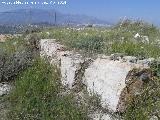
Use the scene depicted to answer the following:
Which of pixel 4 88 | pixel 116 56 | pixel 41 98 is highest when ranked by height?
pixel 116 56

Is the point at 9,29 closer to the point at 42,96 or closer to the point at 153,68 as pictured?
the point at 42,96

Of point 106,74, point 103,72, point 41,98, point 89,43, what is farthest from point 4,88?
point 106,74

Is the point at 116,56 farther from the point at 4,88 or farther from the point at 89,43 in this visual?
the point at 4,88

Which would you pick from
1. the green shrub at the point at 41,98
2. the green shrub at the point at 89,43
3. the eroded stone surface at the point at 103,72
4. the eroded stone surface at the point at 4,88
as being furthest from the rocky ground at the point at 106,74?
the eroded stone surface at the point at 4,88

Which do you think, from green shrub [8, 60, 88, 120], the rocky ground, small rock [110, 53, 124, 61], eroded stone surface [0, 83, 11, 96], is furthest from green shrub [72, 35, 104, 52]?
eroded stone surface [0, 83, 11, 96]

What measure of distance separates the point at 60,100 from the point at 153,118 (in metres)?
2.13

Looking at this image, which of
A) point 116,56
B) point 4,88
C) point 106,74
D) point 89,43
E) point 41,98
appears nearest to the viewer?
point 106,74

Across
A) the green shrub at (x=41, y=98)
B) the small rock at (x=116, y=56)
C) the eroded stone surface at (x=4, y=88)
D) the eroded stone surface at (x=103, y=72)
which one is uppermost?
A: the small rock at (x=116, y=56)

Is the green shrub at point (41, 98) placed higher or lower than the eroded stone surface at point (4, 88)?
higher

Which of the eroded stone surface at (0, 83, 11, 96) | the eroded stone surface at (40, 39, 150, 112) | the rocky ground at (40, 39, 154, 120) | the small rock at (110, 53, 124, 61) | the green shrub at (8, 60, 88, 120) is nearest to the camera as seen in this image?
the rocky ground at (40, 39, 154, 120)

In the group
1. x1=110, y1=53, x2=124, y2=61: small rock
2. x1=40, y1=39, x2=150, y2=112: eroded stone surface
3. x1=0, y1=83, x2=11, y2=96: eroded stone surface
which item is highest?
x1=110, y1=53, x2=124, y2=61: small rock

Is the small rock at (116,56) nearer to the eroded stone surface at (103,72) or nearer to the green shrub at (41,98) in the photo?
the eroded stone surface at (103,72)

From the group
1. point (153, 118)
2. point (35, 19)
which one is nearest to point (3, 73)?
point (153, 118)

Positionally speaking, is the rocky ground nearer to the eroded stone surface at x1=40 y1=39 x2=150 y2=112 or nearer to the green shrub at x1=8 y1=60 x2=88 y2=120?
the eroded stone surface at x1=40 y1=39 x2=150 y2=112
